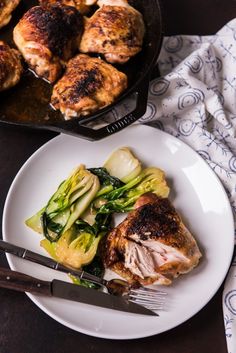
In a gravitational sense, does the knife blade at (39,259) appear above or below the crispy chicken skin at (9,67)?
below

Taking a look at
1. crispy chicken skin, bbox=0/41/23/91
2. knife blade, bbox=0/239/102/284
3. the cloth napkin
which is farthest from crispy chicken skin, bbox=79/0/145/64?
knife blade, bbox=0/239/102/284

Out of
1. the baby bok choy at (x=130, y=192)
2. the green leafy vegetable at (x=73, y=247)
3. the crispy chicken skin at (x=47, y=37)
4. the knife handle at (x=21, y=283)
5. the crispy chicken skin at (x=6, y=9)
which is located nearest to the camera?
the knife handle at (x=21, y=283)

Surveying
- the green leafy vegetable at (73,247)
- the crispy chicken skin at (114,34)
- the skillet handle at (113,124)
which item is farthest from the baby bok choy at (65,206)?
the crispy chicken skin at (114,34)

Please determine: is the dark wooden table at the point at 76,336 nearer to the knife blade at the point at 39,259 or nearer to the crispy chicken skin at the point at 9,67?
the knife blade at the point at 39,259

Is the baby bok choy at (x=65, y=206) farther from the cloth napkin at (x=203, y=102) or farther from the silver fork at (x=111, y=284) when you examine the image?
the cloth napkin at (x=203, y=102)

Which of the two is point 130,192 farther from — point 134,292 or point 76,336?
point 76,336

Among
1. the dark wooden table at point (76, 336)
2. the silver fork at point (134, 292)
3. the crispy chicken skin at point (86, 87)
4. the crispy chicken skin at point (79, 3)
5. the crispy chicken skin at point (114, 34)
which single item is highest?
the crispy chicken skin at point (79, 3)

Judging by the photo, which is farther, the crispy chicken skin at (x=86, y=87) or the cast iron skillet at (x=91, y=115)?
the crispy chicken skin at (x=86, y=87)

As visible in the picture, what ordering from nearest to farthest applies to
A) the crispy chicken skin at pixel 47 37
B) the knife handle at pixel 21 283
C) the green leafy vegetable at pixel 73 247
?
the knife handle at pixel 21 283
the green leafy vegetable at pixel 73 247
the crispy chicken skin at pixel 47 37
